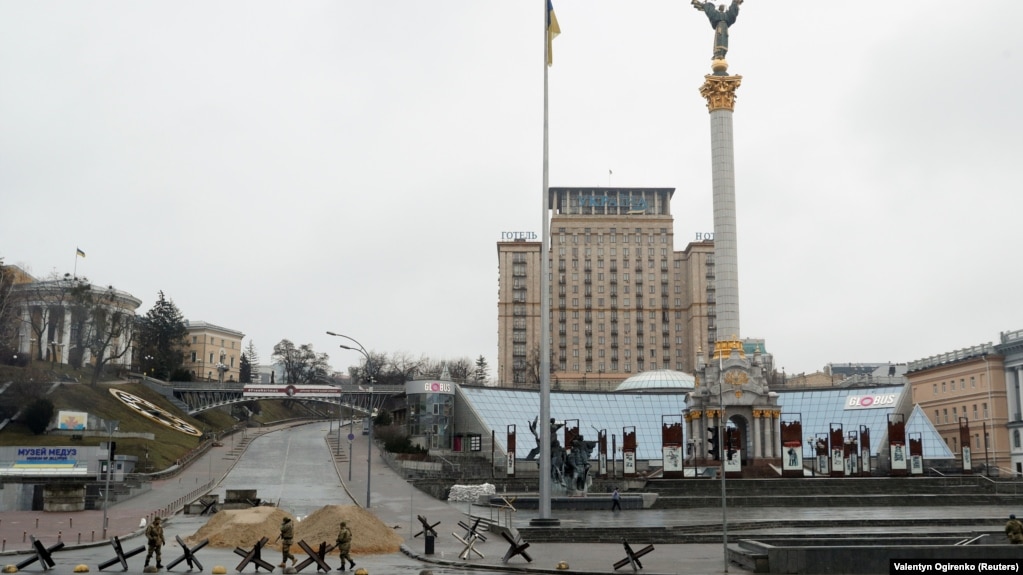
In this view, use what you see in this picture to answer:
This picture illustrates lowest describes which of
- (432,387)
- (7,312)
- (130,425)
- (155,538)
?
(155,538)

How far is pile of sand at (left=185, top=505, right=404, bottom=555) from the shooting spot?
1240 inches

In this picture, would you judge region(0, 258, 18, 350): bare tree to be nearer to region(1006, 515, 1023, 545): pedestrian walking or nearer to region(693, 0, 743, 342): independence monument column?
region(693, 0, 743, 342): independence monument column

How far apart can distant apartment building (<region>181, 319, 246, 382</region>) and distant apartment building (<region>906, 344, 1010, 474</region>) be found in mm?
106897

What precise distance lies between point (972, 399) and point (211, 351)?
4665 inches

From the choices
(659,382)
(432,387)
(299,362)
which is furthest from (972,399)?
(299,362)

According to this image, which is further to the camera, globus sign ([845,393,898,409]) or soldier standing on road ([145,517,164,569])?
globus sign ([845,393,898,409])

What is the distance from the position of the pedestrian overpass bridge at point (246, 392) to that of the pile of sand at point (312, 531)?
72546 millimetres

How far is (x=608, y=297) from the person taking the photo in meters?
164

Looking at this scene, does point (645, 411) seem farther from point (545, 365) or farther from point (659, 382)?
point (545, 365)

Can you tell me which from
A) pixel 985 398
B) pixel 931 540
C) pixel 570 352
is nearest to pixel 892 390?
pixel 985 398

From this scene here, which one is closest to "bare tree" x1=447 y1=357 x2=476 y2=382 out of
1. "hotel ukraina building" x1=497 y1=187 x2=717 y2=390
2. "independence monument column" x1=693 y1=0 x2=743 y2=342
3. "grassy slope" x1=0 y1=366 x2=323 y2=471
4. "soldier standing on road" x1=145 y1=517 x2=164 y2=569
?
"hotel ukraina building" x1=497 y1=187 x2=717 y2=390

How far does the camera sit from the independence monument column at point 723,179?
73.0 m

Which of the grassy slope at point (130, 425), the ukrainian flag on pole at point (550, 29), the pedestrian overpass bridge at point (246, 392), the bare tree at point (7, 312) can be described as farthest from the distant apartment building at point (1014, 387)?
the bare tree at point (7, 312)

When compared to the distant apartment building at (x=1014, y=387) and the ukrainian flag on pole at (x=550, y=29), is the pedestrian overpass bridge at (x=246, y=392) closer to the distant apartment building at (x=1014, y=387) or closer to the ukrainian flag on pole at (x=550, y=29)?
the distant apartment building at (x=1014, y=387)
